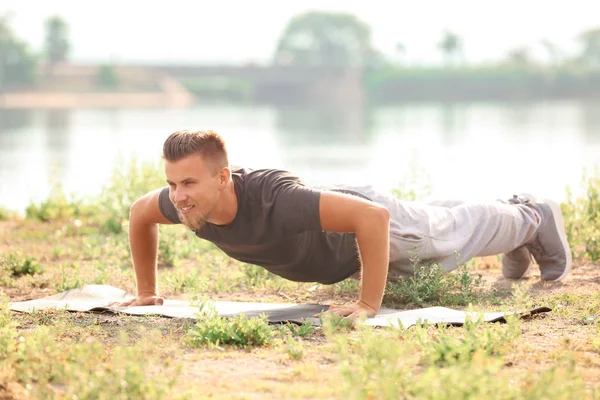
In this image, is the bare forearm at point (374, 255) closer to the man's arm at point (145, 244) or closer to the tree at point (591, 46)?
the man's arm at point (145, 244)

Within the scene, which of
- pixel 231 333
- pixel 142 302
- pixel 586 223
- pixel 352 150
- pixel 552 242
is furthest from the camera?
pixel 352 150

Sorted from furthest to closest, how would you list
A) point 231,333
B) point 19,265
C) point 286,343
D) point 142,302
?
point 19,265
point 142,302
point 286,343
point 231,333

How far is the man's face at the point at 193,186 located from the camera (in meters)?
4.23

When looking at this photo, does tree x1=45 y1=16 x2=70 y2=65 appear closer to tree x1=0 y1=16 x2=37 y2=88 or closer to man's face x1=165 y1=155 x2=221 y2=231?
tree x1=0 y1=16 x2=37 y2=88

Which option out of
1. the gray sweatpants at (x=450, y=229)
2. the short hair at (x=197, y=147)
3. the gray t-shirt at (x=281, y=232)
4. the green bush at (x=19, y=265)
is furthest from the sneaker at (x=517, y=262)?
the green bush at (x=19, y=265)

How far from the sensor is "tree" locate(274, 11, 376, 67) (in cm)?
8600

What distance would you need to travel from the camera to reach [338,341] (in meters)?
3.07

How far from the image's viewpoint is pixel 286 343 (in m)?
3.97

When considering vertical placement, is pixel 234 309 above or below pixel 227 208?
below

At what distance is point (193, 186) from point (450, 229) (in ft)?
5.54

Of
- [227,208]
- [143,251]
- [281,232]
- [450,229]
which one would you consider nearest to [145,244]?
[143,251]

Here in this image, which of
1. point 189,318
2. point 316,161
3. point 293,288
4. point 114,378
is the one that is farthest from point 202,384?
point 316,161

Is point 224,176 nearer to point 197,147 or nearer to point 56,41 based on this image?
point 197,147

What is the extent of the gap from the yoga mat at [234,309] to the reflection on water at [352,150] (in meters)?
3.54
